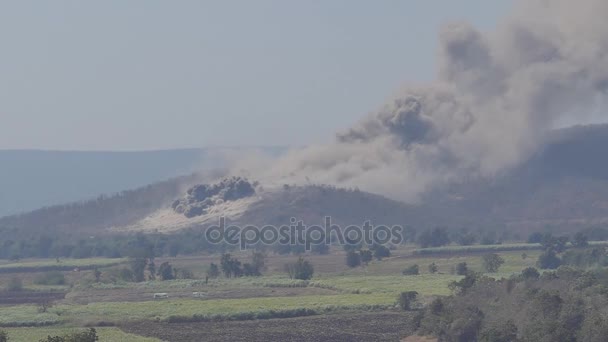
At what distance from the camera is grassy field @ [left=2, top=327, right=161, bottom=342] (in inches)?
3489

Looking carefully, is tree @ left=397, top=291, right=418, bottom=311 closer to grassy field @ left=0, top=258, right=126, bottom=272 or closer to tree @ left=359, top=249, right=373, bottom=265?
tree @ left=359, top=249, right=373, bottom=265

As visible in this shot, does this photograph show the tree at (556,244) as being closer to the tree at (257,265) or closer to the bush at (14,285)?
the tree at (257,265)

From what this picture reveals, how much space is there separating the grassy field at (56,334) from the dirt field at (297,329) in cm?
160

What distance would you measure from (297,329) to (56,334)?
17.6 meters

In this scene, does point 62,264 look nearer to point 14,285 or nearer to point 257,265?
point 14,285

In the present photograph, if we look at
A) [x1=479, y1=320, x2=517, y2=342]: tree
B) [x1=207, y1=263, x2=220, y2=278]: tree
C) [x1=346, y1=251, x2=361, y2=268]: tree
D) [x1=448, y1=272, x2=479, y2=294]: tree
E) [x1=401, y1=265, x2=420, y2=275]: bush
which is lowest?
[x1=479, y1=320, x2=517, y2=342]: tree

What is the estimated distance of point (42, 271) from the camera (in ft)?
582

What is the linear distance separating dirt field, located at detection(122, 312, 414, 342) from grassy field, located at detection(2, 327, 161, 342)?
160cm

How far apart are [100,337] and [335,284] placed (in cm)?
4711

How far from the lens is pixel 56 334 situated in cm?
9056

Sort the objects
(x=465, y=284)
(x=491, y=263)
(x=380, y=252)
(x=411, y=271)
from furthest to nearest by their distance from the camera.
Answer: (x=380, y=252)
(x=411, y=271)
(x=491, y=263)
(x=465, y=284)

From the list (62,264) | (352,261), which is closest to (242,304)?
(352,261)

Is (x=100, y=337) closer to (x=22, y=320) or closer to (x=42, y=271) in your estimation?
(x=22, y=320)

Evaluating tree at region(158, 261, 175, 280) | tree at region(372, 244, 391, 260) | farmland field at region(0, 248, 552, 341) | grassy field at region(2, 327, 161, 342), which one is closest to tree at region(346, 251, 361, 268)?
farmland field at region(0, 248, 552, 341)
